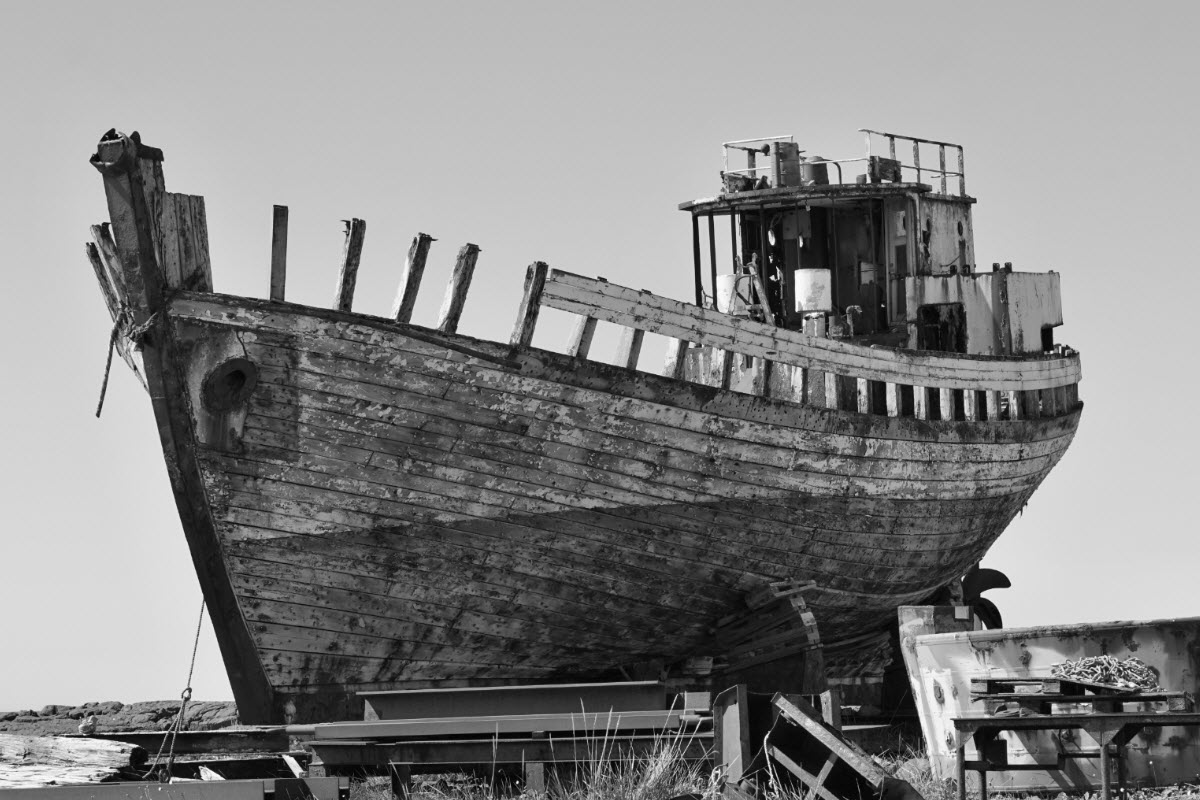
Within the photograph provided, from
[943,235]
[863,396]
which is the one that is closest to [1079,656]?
[863,396]

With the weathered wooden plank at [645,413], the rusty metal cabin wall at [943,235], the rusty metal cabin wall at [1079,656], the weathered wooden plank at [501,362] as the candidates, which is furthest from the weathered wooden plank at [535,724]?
the rusty metal cabin wall at [943,235]

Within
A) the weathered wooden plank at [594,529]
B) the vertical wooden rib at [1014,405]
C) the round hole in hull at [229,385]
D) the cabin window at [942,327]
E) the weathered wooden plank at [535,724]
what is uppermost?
the cabin window at [942,327]

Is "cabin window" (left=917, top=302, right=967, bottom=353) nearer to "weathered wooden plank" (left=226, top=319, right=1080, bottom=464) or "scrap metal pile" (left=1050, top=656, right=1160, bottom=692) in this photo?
"weathered wooden plank" (left=226, top=319, right=1080, bottom=464)

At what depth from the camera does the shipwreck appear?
1112 centimetres

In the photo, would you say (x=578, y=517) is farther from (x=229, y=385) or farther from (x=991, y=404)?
(x=991, y=404)

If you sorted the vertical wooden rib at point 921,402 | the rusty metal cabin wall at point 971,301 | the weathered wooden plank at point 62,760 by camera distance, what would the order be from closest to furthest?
the weathered wooden plank at point 62,760 < the vertical wooden rib at point 921,402 < the rusty metal cabin wall at point 971,301

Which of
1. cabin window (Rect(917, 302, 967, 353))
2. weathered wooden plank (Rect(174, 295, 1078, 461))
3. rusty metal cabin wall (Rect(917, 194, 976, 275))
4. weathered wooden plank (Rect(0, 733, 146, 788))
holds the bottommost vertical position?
weathered wooden plank (Rect(0, 733, 146, 788))

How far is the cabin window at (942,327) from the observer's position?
16.8 m

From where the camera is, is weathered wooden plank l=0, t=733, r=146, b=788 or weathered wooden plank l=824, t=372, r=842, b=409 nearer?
weathered wooden plank l=0, t=733, r=146, b=788

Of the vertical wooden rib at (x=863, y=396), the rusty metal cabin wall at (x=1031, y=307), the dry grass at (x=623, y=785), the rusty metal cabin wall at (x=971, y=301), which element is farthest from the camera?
the rusty metal cabin wall at (x=1031, y=307)

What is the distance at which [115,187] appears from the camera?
10812 mm

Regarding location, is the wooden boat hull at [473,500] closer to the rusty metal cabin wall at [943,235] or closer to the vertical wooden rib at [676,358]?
the vertical wooden rib at [676,358]

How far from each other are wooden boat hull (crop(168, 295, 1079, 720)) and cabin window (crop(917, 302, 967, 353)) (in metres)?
2.72

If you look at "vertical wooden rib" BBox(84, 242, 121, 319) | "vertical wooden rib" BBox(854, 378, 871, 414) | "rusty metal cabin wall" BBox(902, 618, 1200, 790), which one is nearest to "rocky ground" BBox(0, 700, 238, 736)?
"vertical wooden rib" BBox(84, 242, 121, 319)
